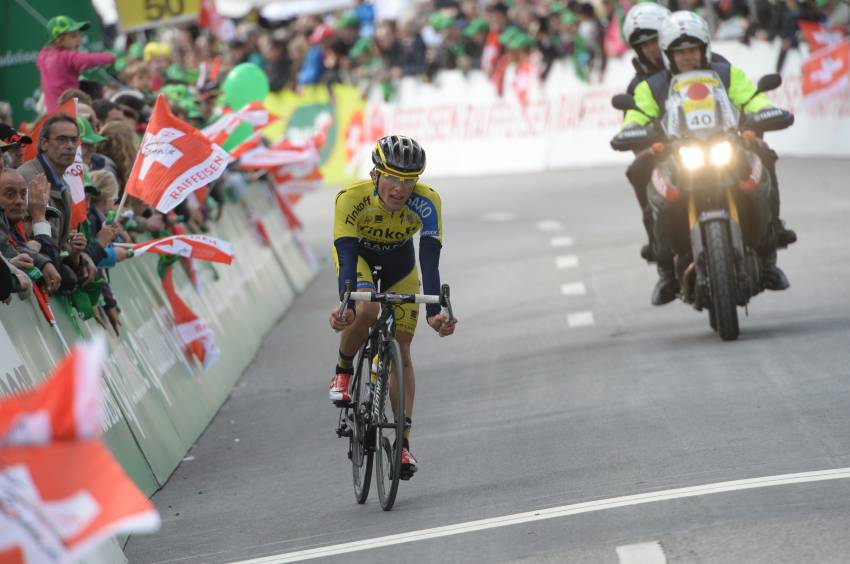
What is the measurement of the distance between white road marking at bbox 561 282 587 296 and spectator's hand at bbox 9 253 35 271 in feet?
28.4

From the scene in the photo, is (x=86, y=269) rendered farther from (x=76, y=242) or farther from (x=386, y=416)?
(x=386, y=416)

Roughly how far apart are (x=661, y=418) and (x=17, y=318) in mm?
3703

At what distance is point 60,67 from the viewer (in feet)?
51.5

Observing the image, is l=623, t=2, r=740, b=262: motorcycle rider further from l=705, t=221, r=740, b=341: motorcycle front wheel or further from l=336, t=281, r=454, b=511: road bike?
l=336, t=281, r=454, b=511: road bike

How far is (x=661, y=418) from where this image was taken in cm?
1072

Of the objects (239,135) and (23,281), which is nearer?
(23,281)

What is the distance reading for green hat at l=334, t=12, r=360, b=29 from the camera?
36.6 metres

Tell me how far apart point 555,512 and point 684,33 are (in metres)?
5.84

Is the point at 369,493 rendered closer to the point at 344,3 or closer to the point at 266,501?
the point at 266,501

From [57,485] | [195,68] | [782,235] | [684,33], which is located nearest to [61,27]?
[684,33]

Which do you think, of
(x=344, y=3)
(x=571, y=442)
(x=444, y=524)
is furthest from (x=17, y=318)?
(x=344, y=3)

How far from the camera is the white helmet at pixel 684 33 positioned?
530 inches

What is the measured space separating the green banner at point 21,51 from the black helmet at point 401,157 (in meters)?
9.08

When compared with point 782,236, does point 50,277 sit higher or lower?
higher
